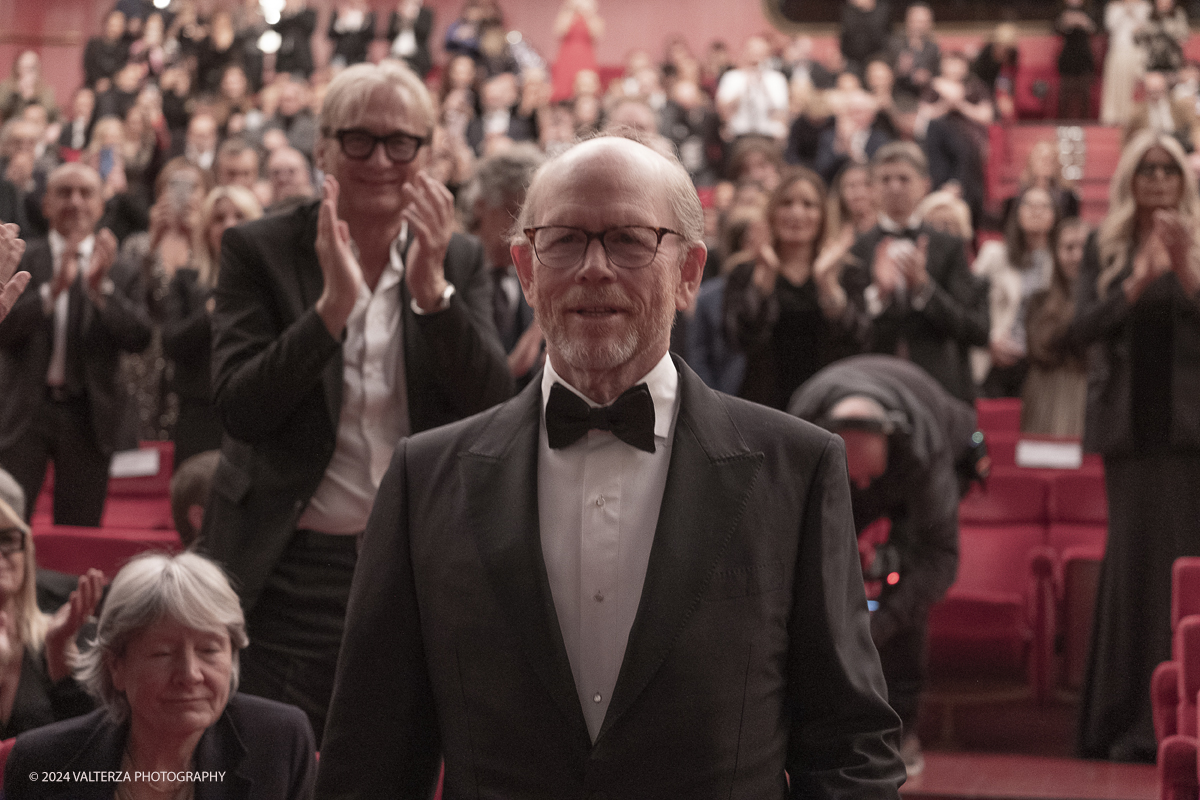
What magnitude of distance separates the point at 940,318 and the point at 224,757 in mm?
3436

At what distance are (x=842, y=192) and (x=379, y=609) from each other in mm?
5461

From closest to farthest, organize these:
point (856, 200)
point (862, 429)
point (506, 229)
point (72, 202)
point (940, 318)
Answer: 1. point (506, 229)
2. point (862, 429)
3. point (72, 202)
4. point (940, 318)
5. point (856, 200)

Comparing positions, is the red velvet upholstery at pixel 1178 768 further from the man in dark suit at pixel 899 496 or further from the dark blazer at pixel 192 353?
the dark blazer at pixel 192 353

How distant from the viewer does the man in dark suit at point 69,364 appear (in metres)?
4.68

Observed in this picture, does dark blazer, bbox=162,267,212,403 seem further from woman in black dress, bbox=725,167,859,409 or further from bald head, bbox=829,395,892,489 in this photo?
bald head, bbox=829,395,892,489

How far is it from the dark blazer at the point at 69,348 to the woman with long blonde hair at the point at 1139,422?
314 centimetres

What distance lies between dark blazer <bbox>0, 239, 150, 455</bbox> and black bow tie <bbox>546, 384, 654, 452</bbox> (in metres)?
3.51

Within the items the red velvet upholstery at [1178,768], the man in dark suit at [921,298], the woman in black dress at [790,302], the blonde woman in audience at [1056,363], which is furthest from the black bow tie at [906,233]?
the red velvet upholstery at [1178,768]

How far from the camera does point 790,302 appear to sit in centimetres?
485

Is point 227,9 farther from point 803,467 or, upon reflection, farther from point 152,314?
point 803,467

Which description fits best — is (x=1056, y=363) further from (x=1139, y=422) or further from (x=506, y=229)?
(x=506, y=229)

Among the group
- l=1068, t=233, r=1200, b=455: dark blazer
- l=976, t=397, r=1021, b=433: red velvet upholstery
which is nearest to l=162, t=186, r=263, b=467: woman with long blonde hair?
l=1068, t=233, r=1200, b=455: dark blazer

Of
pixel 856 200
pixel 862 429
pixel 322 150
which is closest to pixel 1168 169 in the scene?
pixel 862 429

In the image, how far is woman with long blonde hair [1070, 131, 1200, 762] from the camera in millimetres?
4211
